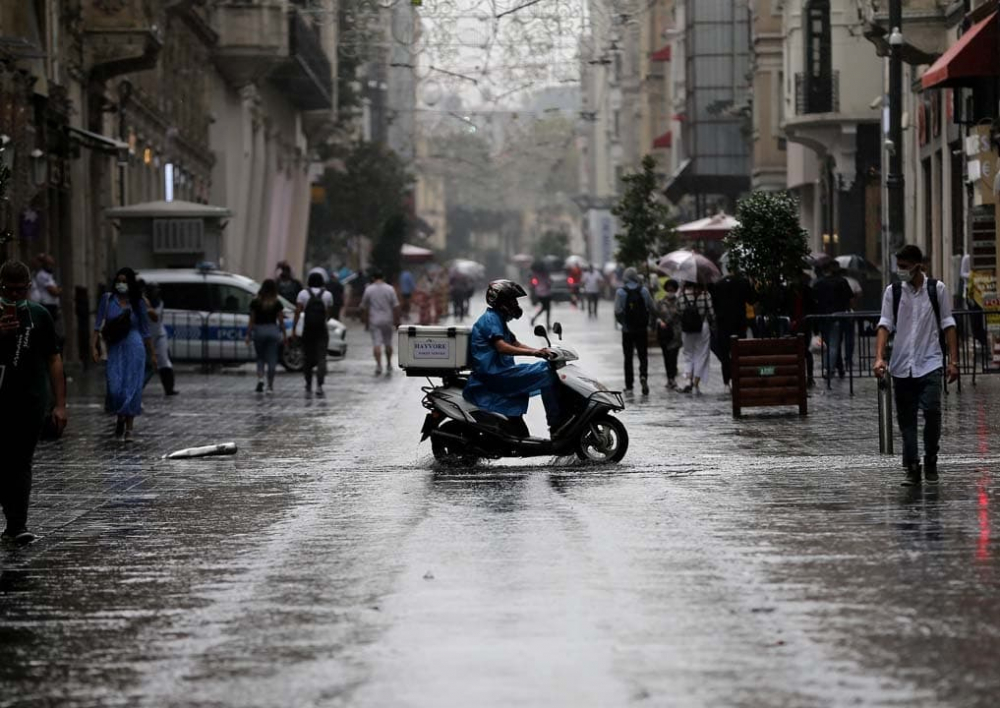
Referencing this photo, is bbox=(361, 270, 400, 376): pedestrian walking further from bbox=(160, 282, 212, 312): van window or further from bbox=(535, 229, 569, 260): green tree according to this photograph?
bbox=(535, 229, 569, 260): green tree

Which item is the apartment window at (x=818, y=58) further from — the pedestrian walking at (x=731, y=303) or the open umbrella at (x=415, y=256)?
the open umbrella at (x=415, y=256)

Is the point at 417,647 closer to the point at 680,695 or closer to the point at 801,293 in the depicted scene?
the point at 680,695

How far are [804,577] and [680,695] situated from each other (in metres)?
3.06

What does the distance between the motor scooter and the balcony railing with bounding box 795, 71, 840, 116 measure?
33.8 metres

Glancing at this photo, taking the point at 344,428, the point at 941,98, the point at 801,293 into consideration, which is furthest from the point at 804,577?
the point at 941,98

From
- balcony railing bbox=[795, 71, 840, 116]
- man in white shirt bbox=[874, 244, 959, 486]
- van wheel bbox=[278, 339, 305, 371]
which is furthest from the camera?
balcony railing bbox=[795, 71, 840, 116]

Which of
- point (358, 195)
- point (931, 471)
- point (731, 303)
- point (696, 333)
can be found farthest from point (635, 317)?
point (358, 195)

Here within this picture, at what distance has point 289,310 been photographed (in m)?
36.7

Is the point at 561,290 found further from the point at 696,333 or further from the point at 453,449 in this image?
the point at 453,449

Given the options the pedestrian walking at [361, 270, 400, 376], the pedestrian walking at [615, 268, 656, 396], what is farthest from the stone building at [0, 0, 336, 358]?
the pedestrian walking at [615, 268, 656, 396]

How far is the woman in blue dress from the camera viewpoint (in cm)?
2081

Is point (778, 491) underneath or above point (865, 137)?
underneath

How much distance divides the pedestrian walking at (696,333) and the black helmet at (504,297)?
995 centimetres

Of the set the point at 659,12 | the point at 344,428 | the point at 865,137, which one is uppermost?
the point at 659,12
